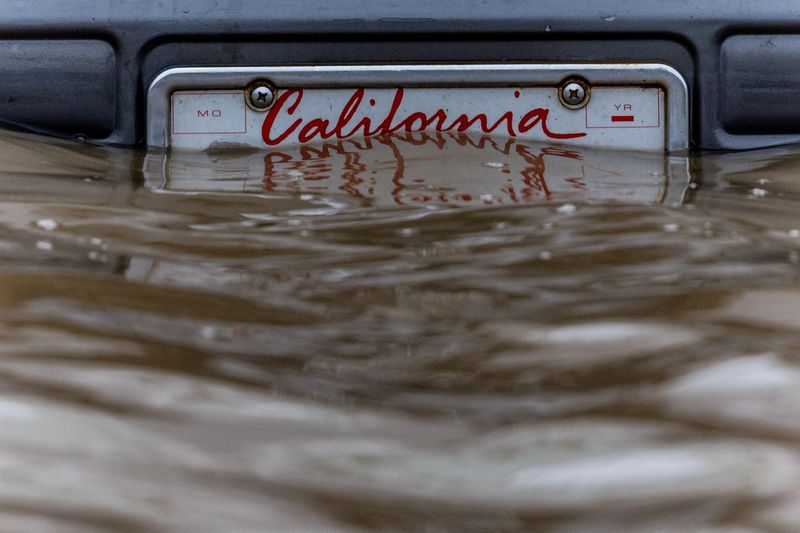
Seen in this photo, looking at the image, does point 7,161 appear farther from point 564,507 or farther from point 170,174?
point 564,507

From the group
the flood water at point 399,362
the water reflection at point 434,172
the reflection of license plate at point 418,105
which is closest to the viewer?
the flood water at point 399,362

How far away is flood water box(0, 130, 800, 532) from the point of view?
0.47 metres

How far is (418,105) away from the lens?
1665mm

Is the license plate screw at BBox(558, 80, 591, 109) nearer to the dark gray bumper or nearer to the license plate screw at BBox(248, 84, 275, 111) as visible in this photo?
the dark gray bumper

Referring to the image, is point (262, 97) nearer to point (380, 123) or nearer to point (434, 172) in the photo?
point (380, 123)

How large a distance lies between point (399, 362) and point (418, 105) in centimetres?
104

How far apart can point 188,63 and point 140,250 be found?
80cm

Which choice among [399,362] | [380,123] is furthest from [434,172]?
[399,362]

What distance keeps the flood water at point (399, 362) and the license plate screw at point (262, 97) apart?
45cm

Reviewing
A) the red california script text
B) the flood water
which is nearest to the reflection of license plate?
the red california script text

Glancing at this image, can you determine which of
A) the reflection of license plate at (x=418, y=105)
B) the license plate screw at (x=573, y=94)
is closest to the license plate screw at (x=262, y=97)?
the reflection of license plate at (x=418, y=105)

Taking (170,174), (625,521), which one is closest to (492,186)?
(170,174)

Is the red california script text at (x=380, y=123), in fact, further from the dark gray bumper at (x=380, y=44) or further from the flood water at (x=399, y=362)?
the flood water at (x=399, y=362)

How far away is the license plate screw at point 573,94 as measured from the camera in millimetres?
1673
